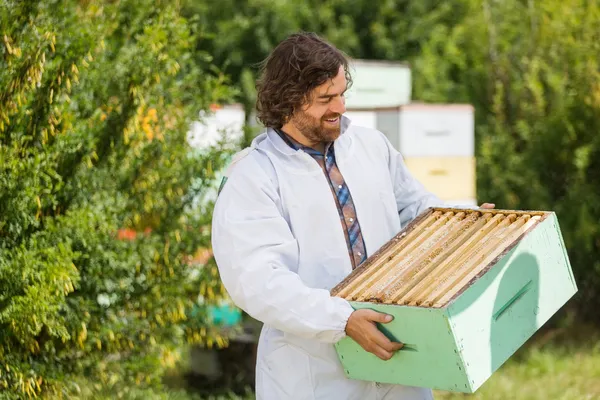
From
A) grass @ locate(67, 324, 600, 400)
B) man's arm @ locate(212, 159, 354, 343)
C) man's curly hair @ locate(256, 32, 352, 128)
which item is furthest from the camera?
grass @ locate(67, 324, 600, 400)

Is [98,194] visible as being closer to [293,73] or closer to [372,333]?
[293,73]

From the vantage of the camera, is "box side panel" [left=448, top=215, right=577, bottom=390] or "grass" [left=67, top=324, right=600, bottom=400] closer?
"box side panel" [left=448, top=215, right=577, bottom=390]

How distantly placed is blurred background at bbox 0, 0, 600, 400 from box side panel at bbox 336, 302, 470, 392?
114 cm

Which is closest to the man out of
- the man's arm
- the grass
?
the man's arm

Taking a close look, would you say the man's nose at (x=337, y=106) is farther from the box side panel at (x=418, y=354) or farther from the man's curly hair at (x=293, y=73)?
the box side panel at (x=418, y=354)

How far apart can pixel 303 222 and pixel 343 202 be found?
14 centimetres

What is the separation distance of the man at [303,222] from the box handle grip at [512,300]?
25cm

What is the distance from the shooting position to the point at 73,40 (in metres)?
3.16

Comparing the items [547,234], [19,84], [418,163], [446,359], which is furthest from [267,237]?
[418,163]

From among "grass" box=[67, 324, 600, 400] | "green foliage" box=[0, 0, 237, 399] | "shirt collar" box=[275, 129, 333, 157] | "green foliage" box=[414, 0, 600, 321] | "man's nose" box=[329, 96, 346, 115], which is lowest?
"grass" box=[67, 324, 600, 400]

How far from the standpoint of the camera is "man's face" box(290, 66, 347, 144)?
7.84 feet

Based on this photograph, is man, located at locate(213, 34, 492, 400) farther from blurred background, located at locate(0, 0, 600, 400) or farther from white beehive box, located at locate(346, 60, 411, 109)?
white beehive box, located at locate(346, 60, 411, 109)

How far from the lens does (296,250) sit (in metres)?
2.31

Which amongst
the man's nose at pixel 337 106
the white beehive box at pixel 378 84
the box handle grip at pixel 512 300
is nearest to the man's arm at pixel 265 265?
the man's nose at pixel 337 106
